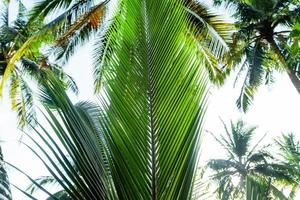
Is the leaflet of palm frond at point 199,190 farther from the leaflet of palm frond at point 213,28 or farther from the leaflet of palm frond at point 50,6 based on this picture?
the leaflet of palm frond at point 50,6

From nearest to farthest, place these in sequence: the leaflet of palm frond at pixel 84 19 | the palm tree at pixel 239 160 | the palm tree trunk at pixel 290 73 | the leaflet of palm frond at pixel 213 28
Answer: the leaflet of palm frond at pixel 213 28 → the leaflet of palm frond at pixel 84 19 → the palm tree trunk at pixel 290 73 → the palm tree at pixel 239 160

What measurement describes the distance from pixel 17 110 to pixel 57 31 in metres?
4.13

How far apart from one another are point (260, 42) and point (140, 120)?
13.2 meters

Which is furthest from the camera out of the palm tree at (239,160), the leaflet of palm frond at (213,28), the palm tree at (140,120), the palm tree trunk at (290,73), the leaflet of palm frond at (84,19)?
the palm tree at (239,160)

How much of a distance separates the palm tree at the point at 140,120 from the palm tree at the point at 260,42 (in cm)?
1154

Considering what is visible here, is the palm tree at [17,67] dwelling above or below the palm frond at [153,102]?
above

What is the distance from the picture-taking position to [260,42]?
44.8 feet

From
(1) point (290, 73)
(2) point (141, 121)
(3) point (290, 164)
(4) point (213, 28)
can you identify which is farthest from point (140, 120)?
(3) point (290, 164)

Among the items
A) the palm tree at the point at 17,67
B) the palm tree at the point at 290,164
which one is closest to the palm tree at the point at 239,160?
the palm tree at the point at 290,164

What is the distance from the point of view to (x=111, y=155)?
1126mm

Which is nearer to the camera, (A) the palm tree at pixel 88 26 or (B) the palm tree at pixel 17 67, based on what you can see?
(A) the palm tree at pixel 88 26

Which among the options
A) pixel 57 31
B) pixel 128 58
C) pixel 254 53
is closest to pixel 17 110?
pixel 57 31

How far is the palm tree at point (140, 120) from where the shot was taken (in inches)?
40.8

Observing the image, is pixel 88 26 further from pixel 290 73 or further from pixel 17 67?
pixel 290 73
